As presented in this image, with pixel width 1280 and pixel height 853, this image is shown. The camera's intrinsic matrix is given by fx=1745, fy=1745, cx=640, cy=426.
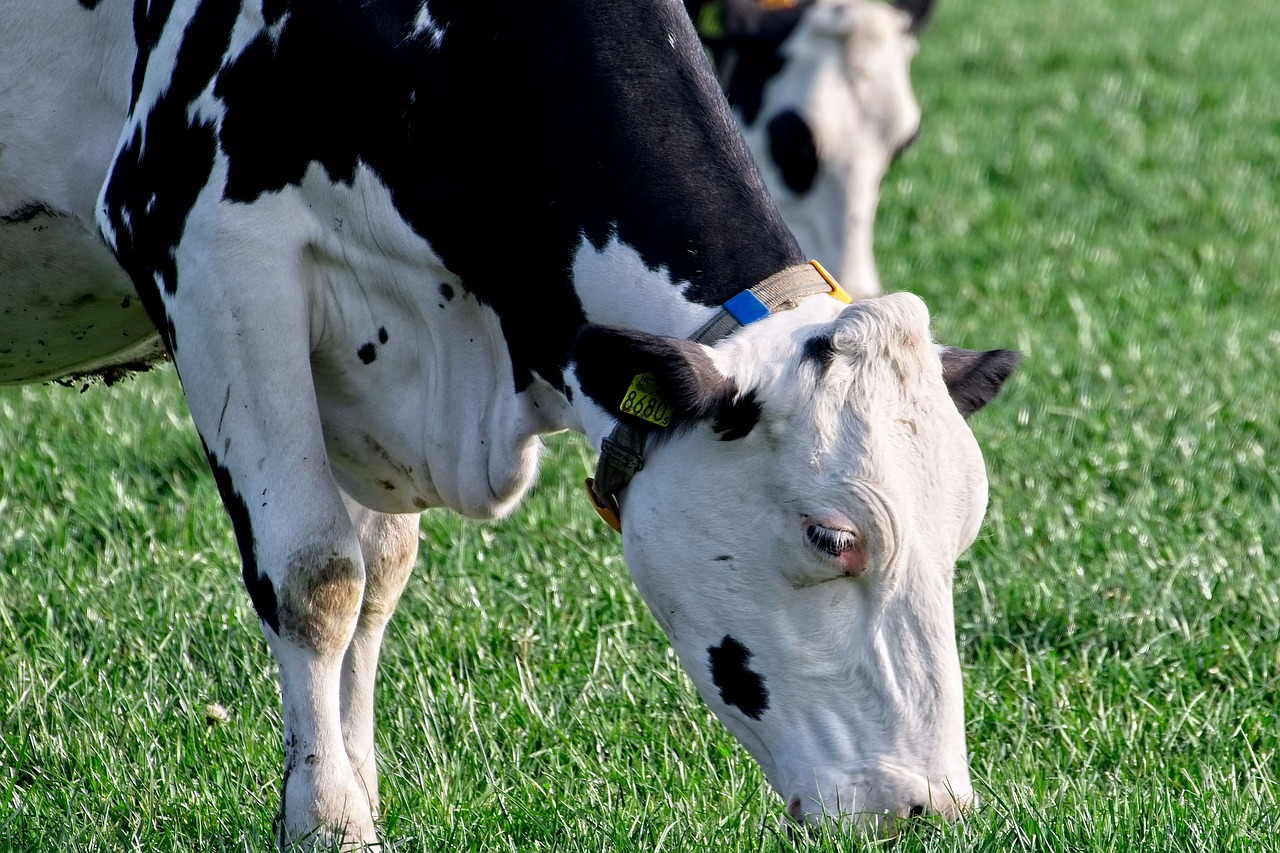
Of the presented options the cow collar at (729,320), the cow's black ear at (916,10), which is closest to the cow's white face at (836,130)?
the cow's black ear at (916,10)

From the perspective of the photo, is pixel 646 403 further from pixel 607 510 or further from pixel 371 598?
pixel 371 598

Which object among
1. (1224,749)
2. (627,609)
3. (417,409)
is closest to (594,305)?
(417,409)

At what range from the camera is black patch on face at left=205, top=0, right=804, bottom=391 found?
3.06 metres

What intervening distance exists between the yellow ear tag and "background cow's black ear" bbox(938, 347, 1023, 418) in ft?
1.70

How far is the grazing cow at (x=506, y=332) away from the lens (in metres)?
2.81

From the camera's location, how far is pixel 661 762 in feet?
11.8

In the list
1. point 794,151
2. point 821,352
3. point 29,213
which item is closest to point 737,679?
point 821,352

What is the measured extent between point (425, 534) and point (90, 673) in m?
1.18

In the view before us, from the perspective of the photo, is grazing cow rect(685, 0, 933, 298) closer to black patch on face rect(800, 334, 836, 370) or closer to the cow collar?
the cow collar

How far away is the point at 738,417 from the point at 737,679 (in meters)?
0.46

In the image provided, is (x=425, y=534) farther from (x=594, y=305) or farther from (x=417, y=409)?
(x=594, y=305)

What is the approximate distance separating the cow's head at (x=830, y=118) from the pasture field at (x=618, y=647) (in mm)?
725

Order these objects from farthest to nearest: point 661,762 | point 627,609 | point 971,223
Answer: point 971,223, point 627,609, point 661,762

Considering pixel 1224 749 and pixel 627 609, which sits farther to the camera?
pixel 627 609
